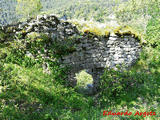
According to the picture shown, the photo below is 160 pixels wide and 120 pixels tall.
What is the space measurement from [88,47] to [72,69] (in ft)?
4.44

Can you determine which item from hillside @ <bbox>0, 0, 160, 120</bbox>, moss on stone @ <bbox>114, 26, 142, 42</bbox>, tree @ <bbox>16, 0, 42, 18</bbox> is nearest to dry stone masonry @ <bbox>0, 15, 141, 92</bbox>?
hillside @ <bbox>0, 0, 160, 120</bbox>

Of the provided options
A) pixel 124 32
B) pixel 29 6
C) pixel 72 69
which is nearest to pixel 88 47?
pixel 72 69

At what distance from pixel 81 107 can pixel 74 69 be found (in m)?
2.01

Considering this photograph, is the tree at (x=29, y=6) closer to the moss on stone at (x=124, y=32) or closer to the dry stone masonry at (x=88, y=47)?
the moss on stone at (x=124, y=32)

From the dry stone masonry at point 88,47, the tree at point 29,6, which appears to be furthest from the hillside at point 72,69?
the tree at point 29,6

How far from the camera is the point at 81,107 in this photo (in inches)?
203

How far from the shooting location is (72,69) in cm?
663

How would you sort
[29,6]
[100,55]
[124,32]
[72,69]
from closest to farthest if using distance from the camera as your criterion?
[72,69]
[100,55]
[124,32]
[29,6]

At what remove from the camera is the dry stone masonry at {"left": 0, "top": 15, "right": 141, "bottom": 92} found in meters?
6.19

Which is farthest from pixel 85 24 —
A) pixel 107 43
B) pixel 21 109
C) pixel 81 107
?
pixel 21 109

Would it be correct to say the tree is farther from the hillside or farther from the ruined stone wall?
the ruined stone wall

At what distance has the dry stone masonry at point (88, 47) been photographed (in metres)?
6.19

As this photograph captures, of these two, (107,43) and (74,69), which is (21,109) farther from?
(107,43)

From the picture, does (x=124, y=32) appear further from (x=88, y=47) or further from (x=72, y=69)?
(x=72, y=69)
